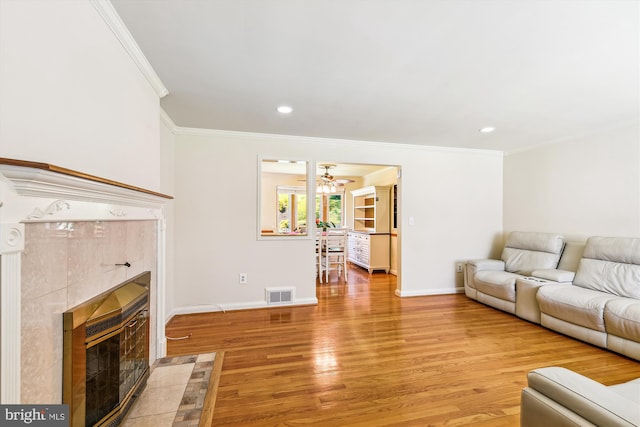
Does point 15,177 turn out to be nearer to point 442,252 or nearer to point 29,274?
point 29,274

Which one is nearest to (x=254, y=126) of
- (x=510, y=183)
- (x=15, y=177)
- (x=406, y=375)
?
(x=15, y=177)

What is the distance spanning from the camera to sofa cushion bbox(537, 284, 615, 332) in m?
2.50

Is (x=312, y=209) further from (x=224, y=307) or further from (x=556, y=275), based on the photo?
(x=556, y=275)

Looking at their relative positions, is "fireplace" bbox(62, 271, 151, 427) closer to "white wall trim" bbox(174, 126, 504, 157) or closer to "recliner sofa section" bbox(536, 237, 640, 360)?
"white wall trim" bbox(174, 126, 504, 157)

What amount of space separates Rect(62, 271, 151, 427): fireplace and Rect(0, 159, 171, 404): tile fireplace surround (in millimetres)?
43

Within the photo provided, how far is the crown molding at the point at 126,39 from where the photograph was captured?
1371mm

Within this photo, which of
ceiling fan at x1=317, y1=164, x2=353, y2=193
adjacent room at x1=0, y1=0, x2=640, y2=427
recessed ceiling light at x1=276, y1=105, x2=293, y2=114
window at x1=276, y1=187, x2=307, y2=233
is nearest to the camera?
adjacent room at x1=0, y1=0, x2=640, y2=427

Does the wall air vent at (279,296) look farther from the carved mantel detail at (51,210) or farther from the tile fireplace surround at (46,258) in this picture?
the carved mantel detail at (51,210)

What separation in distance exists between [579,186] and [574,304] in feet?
5.96

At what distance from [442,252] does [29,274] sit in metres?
4.55

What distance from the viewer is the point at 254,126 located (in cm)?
328

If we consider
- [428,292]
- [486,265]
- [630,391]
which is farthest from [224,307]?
[486,265]

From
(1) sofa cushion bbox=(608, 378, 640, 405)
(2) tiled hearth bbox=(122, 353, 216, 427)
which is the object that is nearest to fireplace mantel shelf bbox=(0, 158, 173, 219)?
(2) tiled hearth bbox=(122, 353, 216, 427)

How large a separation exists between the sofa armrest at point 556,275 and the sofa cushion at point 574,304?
0.14m
